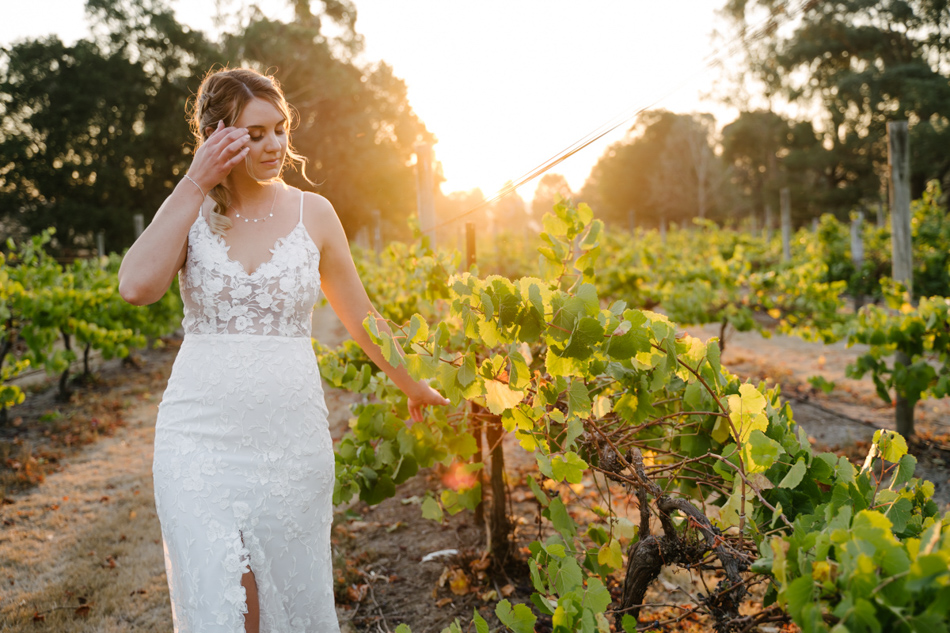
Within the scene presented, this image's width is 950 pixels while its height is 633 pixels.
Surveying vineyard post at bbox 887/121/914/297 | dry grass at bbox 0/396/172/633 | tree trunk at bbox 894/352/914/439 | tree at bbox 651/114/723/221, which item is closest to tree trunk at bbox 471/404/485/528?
dry grass at bbox 0/396/172/633

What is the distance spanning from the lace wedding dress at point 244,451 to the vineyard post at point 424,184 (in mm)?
1950

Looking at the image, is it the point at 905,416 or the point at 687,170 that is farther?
the point at 687,170

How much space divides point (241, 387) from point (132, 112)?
26431 mm

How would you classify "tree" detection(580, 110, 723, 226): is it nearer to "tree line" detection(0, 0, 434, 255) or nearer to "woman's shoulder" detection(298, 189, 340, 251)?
"tree line" detection(0, 0, 434, 255)

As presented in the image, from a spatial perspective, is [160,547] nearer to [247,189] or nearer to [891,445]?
[247,189]

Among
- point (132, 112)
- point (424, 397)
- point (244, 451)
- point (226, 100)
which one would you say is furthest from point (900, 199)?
point (132, 112)

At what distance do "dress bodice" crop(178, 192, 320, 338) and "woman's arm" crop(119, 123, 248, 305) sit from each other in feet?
0.25

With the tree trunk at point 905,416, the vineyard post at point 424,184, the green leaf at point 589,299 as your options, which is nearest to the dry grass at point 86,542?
the vineyard post at point 424,184

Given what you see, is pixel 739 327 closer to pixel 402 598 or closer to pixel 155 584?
pixel 402 598

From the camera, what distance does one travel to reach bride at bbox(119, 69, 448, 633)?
145cm

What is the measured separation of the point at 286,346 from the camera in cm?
165

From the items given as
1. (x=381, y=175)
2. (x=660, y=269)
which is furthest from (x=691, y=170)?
(x=660, y=269)

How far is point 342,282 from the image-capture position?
182 centimetres

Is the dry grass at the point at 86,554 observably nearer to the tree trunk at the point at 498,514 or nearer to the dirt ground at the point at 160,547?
the dirt ground at the point at 160,547
